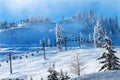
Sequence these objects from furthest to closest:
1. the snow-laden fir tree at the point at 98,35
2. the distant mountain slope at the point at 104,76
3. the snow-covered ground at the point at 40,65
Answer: the snow-laden fir tree at the point at 98,35, the snow-covered ground at the point at 40,65, the distant mountain slope at the point at 104,76

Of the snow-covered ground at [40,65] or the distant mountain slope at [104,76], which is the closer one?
the distant mountain slope at [104,76]

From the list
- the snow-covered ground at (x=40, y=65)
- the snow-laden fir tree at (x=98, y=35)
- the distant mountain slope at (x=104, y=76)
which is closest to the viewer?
the distant mountain slope at (x=104, y=76)

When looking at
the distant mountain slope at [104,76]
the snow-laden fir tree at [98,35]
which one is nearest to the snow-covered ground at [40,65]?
the snow-laden fir tree at [98,35]

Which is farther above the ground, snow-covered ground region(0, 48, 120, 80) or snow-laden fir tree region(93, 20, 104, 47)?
snow-laden fir tree region(93, 20, 104, 47)

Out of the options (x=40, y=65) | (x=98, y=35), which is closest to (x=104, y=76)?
(x=40, y=65)

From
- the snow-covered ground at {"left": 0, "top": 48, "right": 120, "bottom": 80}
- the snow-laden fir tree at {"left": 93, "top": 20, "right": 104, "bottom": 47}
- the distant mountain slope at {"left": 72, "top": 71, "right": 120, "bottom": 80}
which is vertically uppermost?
the snow-laden fir tree at {"left": 93, "top": 20, "right": 104, "bottom": 47}

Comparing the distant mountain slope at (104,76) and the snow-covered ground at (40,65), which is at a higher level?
the distant mountain slope at (104,76)

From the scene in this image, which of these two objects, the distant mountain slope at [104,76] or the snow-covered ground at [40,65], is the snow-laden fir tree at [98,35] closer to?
the snow-covered ground at [40,65]

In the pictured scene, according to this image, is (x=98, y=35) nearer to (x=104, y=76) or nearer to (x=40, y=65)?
(x=40, y=65)

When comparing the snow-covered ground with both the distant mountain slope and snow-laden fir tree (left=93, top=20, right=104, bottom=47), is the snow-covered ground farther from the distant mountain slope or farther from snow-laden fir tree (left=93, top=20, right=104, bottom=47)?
the distant mountain slope

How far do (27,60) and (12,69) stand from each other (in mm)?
13691

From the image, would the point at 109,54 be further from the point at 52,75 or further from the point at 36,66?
the point at 36,66

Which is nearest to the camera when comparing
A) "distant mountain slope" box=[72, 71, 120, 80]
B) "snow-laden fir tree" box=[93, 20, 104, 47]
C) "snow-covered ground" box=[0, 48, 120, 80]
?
"distant mountain slope" box=[72, 71, 120, 80]

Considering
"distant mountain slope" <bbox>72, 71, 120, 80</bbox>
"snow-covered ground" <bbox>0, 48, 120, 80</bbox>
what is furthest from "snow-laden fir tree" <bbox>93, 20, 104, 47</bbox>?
"distant mountain slope" <bbox>72, 71, 120, 80</bbox>
